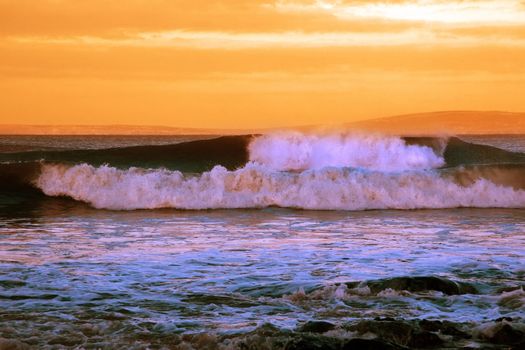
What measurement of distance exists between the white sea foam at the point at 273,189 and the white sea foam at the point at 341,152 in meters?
3.73

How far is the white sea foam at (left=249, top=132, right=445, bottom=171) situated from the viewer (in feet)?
88.5

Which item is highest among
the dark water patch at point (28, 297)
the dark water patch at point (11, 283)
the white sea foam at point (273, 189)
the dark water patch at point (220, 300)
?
the white sea foam at point (273, 189)

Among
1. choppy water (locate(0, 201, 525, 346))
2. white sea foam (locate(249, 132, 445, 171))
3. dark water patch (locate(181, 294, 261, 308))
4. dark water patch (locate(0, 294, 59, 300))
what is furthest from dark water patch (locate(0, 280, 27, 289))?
white sea foam (locate(249, 132, 445, 171))

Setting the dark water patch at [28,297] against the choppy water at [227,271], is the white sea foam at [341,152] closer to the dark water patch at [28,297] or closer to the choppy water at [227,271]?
the choppy water at [227,271]

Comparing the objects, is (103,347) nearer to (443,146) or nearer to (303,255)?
(303,255)

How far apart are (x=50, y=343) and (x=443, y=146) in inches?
920

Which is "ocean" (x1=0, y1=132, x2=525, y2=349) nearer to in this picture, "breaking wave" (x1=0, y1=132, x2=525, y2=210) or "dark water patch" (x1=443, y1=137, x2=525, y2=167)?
"breaking wave" (x1=0, y1=132, x2=525, y2=210)

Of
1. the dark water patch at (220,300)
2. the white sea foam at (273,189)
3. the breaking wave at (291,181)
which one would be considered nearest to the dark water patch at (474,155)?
the breaking wave at (291,181)

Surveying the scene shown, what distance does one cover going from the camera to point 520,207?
2131 cm

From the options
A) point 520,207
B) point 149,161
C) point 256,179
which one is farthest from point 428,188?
point 149,161

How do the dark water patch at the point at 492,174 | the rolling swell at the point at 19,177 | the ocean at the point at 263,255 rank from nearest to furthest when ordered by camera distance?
the ocean at the point at 263,255, the dark water patch at the point at 492,174, the rolling swell at the point at 19,177

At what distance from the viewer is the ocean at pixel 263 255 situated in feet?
25.1

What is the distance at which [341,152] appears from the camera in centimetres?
2753

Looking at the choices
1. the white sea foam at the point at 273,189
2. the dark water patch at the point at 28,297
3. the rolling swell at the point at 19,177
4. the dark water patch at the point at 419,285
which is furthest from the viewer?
the rolling swell at the point at 19,177
